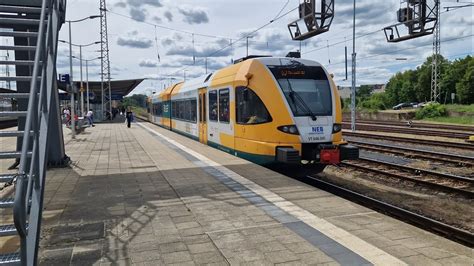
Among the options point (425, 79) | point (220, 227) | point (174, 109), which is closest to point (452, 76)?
point (425, 79)

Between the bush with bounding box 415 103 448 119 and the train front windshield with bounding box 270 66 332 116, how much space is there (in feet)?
117

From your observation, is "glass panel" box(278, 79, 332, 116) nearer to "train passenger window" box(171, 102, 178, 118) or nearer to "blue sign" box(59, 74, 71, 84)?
"blue sign" box(59, 74, 71, 84)

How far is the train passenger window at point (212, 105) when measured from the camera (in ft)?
44.3

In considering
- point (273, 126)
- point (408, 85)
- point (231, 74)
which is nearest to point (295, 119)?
point (273, 126)

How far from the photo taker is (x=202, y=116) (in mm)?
15797

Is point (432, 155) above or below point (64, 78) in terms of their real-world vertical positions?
below

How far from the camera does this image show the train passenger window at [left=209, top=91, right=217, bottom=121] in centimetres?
1352

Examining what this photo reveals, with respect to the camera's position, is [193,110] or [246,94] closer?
[246,94]

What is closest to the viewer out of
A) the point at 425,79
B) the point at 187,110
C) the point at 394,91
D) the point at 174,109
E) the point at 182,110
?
the point at 187,110

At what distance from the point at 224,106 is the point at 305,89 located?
2.85 metres

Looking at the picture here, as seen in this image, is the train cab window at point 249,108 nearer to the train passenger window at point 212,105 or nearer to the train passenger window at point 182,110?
the train passenger window at point 212,105

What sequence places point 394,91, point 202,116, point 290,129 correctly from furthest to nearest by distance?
point 394,91 < point 202,116 < point 290,129

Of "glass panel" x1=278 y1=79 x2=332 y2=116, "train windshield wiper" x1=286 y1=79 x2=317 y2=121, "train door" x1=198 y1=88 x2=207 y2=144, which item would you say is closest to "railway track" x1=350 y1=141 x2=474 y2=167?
"glass panel" x1=278 y1=79 x2=332 y2=116

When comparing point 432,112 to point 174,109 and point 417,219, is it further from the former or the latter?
point 417,219
